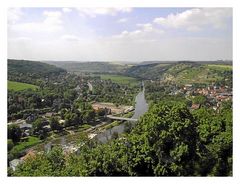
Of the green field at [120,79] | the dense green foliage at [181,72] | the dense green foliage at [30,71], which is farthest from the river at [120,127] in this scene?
the dense green foliage at [30,71]

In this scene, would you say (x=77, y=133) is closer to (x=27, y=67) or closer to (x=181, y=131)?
(x=27, y=67)

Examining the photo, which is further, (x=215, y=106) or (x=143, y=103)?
(x=215, y=106)

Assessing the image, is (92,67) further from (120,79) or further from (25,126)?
(25,126)

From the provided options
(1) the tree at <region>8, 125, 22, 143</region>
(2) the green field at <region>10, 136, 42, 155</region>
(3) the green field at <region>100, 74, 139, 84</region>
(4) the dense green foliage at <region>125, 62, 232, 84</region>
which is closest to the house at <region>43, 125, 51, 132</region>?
(2) the green field at <region>10, 136, 42, 155</region>

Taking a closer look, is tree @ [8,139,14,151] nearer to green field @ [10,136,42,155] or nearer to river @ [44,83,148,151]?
green field @ [10,136,42,155]

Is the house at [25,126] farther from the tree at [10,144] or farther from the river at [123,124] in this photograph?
the river at [123,124]

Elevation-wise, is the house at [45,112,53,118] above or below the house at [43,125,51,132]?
above
